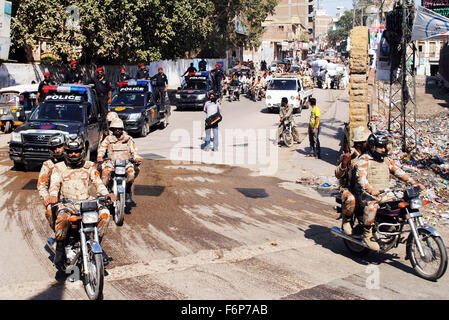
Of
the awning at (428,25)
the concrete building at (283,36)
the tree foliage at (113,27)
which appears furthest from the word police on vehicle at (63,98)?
the concrete building at (283,36)

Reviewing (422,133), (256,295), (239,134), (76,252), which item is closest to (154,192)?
(76,252)

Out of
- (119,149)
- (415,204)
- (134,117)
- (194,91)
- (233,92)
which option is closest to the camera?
(415,204)

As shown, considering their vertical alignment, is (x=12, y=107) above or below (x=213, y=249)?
above

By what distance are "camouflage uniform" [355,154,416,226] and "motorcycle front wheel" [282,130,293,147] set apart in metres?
11.1

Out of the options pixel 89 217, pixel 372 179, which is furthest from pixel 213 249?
pixel 372 179

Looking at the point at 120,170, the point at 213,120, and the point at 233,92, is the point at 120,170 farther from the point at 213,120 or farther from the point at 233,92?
the point at 233,92

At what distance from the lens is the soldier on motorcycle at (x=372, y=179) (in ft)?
21.9

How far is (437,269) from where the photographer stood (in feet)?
20.1

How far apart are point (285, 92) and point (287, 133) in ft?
34.3

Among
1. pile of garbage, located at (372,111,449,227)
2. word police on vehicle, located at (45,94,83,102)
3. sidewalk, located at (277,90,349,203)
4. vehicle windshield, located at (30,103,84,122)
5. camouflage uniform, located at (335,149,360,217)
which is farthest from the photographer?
word police on vehicle, located at (45,94,83,102)

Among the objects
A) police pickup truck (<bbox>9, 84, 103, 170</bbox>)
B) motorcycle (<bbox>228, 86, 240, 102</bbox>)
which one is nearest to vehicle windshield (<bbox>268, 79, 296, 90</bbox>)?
motorcycle (<bbox>228, 86, 240, 102</bbox>)

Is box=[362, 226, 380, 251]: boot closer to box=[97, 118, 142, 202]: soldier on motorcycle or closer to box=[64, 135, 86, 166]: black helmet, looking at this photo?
box=[64, 135, 86, 166]: black helmet

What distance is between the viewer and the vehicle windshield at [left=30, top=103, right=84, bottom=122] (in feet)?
44.6

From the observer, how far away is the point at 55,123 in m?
13.4
